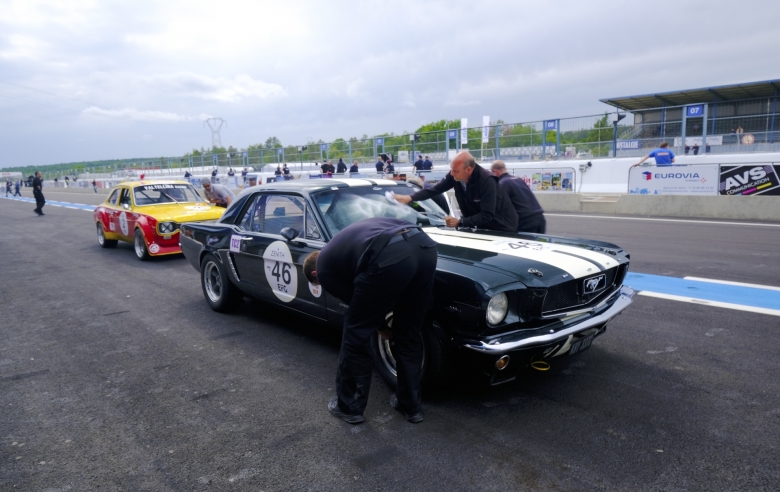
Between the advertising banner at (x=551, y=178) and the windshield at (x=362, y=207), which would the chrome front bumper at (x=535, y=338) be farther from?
the advertising banner at (x=551, y=178)

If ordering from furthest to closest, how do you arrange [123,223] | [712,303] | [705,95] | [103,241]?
[705,95] → [103,241] → [123,223] → [712,303]

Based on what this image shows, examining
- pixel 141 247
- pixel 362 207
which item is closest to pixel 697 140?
pixel 141 247

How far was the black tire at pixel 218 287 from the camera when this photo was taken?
19.3 ft

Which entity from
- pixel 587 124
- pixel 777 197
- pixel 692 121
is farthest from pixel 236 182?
pixel 777 197

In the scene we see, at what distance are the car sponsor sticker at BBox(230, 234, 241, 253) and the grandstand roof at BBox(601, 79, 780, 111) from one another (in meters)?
28.9

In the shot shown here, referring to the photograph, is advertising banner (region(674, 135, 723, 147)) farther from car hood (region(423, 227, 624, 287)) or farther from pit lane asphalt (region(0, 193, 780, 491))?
car hood (region(423, 227, 624, 287))

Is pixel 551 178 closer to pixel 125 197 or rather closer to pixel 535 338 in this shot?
pixel 125 197

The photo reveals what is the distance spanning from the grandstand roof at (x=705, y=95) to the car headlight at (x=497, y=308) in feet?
97.7

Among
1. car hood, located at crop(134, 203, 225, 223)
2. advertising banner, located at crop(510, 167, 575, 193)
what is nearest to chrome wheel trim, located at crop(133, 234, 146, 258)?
car hood, located at crop(134, 203, 225, 223)

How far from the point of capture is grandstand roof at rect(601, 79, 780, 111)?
91.0 feet

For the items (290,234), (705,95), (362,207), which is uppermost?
(705,95)

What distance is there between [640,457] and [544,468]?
535mm

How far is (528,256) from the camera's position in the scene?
12.4ft

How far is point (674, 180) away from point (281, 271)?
1358 cm
